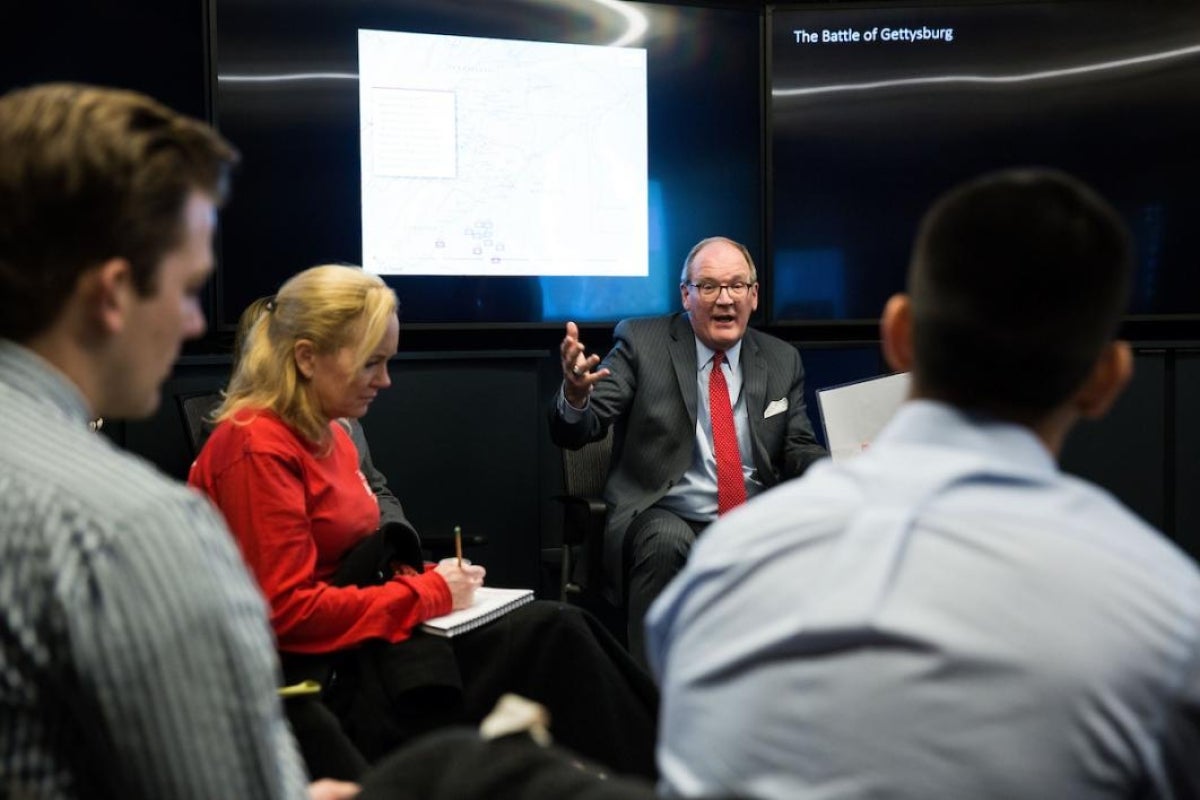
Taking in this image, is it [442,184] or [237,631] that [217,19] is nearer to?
[442,184]

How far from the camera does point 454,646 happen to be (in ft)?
8.17

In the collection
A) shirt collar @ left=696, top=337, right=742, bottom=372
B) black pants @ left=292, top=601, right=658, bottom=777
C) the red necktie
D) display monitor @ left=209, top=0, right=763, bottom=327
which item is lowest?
black pants @ left=292, top=601, right=658, bottom=777

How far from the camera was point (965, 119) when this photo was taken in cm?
458

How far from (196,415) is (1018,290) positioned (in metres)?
2.76

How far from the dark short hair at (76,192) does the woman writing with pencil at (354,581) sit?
1.23m

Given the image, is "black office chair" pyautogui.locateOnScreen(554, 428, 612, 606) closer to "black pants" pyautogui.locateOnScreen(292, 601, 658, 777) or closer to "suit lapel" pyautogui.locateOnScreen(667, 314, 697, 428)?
"suit lapel" pyautogui.locateOnScreen(667, 314, 697, 428)

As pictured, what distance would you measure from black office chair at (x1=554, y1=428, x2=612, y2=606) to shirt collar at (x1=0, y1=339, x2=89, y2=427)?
2701 mm

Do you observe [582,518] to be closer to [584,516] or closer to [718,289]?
[584,516]

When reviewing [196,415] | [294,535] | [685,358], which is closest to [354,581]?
[294,535]

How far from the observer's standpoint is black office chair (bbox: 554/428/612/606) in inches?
146

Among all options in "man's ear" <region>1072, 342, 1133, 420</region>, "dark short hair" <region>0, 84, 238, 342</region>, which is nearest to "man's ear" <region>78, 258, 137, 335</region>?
"dark short hair" <region>0, 84, 238, 342</region>

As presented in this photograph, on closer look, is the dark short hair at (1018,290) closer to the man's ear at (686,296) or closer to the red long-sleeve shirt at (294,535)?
the red long-sleeve shirt at (294,535)

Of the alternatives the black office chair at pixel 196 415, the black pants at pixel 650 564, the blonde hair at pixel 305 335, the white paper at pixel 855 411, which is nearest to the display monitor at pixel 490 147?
the black office chair at pixel 196 415

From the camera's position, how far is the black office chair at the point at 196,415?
3.25 m
